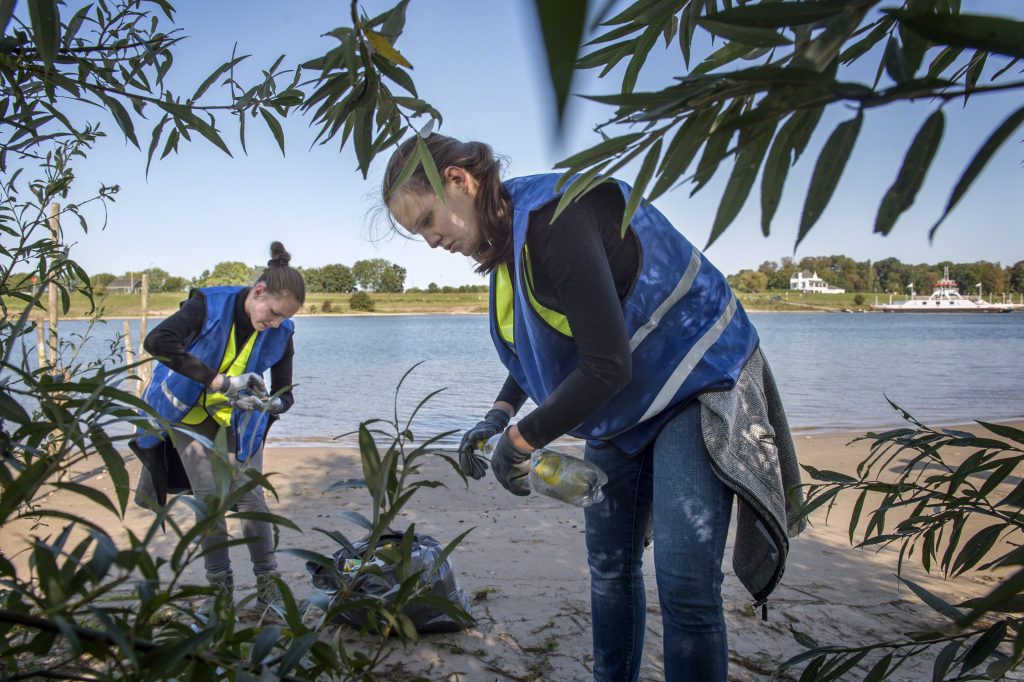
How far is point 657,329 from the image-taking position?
1.84 m

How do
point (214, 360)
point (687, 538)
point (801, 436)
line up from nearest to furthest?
point (687, 538) < point (214, 360) < point (801, 436)

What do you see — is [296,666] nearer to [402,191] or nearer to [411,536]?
[411,536]

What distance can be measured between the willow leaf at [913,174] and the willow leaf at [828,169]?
0.15 feet

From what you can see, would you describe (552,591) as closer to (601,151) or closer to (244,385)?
(244,385)

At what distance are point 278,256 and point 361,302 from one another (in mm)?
67493

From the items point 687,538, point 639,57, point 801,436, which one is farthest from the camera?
point 801,436

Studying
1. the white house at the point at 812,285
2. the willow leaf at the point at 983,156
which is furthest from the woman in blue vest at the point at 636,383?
the white house at the point at 812,285

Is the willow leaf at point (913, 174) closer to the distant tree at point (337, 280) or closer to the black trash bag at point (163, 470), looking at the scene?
the black trash bag at point (163, 470)

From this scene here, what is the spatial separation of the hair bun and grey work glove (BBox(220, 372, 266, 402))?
24.7 inches

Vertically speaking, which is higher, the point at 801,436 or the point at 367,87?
the point at 367,87

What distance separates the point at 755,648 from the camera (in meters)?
2.98

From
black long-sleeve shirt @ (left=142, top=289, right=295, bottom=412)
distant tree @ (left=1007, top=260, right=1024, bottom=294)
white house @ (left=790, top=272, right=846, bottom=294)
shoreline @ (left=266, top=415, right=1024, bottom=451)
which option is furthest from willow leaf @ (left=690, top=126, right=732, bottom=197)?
white house @ (left=790, top=272, right=846, bottom=294)

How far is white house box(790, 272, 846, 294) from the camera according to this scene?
83312mm

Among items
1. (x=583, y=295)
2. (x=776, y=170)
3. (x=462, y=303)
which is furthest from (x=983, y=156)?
(x=462, y=303)
